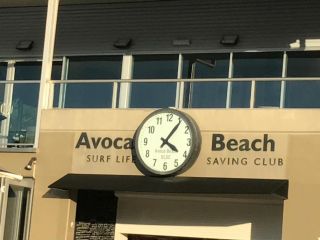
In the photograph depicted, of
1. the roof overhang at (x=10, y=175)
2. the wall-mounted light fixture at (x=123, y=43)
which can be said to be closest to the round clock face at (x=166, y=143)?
the roof overhang at (x=10, y=175)

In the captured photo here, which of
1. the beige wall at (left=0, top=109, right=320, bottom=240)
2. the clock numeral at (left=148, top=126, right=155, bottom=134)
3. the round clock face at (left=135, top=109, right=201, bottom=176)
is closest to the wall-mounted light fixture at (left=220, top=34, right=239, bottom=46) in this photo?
the beige wall at (left=0, top=109, right=320, bottom=240)

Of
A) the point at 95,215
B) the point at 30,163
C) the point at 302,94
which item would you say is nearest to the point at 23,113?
the point at 30,163

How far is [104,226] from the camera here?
1466 cm

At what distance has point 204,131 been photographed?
43.5 ft

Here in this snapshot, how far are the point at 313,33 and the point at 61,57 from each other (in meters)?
6.08

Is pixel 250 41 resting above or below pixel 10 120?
above

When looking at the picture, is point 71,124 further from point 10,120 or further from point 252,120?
point 252,120

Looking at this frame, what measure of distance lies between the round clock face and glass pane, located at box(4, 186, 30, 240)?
235cm

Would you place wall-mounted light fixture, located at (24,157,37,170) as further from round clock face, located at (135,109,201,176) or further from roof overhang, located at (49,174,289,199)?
round clock face, located at (135,109,201,176)

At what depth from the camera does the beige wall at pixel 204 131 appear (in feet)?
40.3

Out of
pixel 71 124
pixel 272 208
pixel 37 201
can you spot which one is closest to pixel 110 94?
pixel 71 124

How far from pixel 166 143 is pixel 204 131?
0.69 m

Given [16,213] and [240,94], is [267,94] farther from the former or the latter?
[16,213]

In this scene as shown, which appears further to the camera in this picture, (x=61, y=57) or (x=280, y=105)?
(x=61, y=57)
